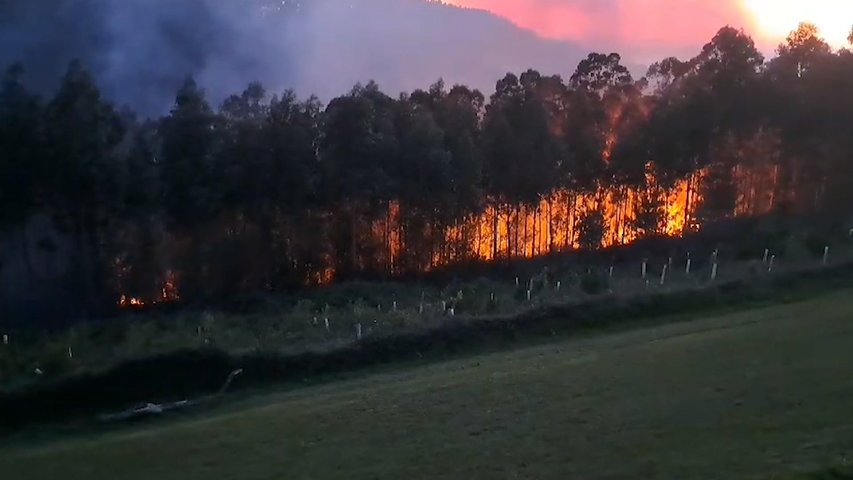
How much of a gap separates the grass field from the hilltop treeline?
63.9 ft

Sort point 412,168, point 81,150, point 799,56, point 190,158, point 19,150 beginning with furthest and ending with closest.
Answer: point 799,56 → point 412,168 → point 190,158 → point 81,150 → point 19,150

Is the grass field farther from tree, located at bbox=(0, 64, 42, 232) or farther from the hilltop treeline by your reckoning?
the hilltop treeline

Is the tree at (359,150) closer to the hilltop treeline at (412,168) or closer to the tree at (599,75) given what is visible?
the hilltop treeline at (412,168)

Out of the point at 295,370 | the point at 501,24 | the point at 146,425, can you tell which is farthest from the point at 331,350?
the point at 501,24

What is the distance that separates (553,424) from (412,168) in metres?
29.7

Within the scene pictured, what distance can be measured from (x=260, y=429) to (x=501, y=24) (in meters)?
160

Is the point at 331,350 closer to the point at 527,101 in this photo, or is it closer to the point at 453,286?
the point at 453,286

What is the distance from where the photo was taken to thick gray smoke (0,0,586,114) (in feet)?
224

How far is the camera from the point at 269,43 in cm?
10138

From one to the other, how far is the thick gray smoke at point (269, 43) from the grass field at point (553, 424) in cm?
4586

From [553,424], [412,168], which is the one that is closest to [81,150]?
[412,168]

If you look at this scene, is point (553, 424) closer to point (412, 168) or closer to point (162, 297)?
point (412, 168)

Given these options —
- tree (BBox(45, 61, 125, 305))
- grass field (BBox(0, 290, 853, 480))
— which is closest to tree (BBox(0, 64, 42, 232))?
tree (BBox(45, 61, 125, 305))

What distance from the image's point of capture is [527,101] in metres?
47.9
